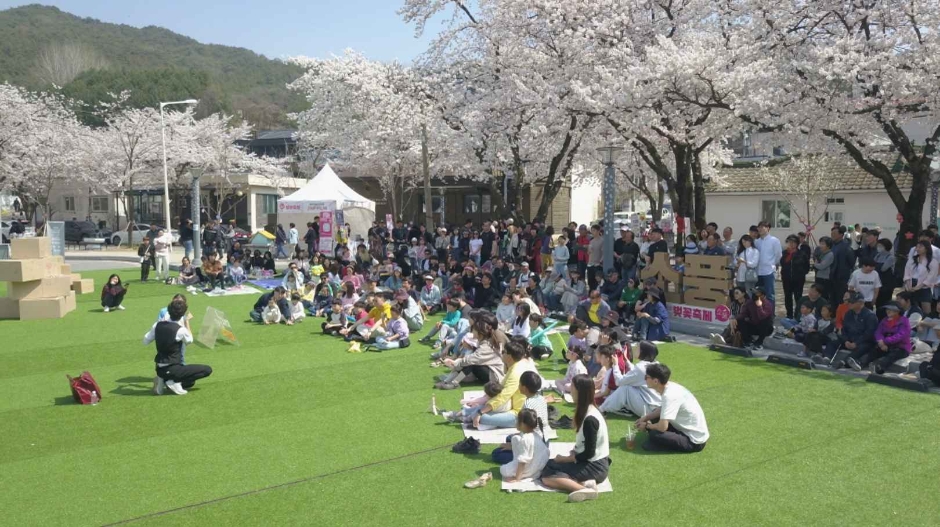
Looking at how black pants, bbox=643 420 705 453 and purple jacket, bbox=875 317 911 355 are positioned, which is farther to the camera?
purple jacket, bbox=875 317 911 355

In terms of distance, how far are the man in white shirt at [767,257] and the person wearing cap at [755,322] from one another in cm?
139

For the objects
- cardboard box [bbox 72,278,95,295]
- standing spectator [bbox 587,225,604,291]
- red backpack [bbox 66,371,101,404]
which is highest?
standing spectator [bbox 587,225,604,291]

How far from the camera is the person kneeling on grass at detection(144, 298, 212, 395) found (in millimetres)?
9414

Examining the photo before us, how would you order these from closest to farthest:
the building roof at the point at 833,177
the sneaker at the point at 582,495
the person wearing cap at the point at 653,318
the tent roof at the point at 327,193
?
the sneaker at the point at 582,495
the person wearing cap at the point at 653,318
the tent roof at the point at 327,193
the building roof at the point at 833,177

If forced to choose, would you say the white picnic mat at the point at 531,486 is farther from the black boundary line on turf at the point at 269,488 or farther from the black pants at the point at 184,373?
the black pants at the point at 184,373

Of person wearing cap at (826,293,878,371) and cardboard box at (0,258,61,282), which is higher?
cardboard box at (0,258,61,282)

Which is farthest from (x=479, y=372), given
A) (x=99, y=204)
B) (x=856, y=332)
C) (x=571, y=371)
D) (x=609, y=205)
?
(x=99, y=204)

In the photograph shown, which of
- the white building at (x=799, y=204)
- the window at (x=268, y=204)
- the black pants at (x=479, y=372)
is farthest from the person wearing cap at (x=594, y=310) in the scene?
the window at (x=268, y=204)

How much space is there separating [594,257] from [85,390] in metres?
10.5

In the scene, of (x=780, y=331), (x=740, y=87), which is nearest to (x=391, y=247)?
(x=740, y=87)

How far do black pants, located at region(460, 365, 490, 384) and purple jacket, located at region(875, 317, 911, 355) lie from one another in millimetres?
5311

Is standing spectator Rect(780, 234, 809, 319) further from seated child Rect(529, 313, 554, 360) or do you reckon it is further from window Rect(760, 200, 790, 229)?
window Rect(760, 200, 790, 229)

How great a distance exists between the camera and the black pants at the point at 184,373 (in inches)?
370

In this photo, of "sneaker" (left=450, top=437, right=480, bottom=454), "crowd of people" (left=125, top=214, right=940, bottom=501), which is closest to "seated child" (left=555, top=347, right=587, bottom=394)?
"crowd of people" (left=125, top=214, right=940, bottom=501)
